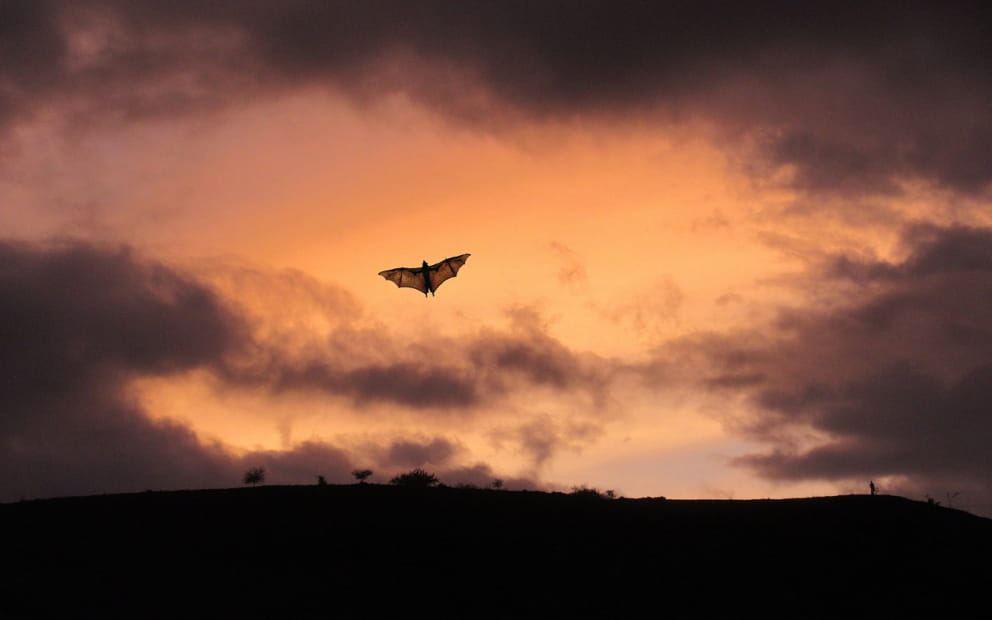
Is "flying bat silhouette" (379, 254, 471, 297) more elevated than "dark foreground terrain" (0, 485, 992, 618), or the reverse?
"flying bat silhouette" (379, 254, 471, 297)

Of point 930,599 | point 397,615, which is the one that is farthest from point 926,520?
point 397,615

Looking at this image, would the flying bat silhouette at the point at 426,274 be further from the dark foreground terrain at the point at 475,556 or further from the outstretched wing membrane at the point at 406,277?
the dark foreground terrain at the point at 475,556

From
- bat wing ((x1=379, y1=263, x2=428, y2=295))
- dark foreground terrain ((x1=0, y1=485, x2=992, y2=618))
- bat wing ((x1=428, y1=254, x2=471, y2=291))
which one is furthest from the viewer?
bat wing ((x1=379, y1=263, x2=428, y2=295))

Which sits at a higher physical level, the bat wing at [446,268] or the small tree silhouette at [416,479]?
the bat wing at [446,268]

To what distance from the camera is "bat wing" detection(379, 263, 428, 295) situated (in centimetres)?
5200

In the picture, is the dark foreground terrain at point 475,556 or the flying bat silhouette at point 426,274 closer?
the dark foreground terrain at point 475,556

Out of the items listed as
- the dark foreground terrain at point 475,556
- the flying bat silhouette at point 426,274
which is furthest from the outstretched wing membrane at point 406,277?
the dark foreground terrain at point 475,556

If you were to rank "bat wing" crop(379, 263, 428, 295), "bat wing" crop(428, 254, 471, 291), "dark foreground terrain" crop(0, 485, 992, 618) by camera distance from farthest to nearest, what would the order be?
"bat wing" crop(379, 263, 428, 295)
"bat wing" crop(428, 254, 471, 291)
"dark foreground terrain" crop(0, 485, 992, 618)

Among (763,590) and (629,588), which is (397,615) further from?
(763,590)

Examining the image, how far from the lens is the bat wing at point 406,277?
171 feet

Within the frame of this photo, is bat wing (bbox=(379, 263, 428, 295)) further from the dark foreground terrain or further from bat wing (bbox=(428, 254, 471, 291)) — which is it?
the dark foreground terrain

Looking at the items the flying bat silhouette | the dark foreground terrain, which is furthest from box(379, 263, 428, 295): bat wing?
the dark foreground terrain

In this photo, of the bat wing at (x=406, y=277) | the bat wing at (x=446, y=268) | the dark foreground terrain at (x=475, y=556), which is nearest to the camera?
the dark foreground terrain at (x=475, y=556)

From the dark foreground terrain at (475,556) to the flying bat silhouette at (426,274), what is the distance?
16.7 m
